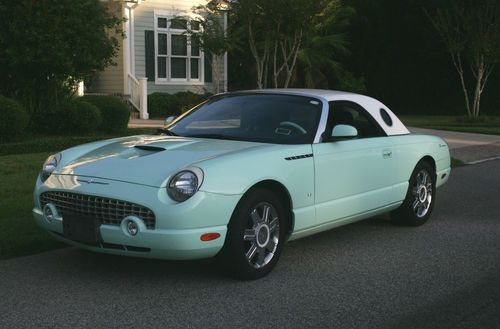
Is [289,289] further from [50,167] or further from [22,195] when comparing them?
[22,195]

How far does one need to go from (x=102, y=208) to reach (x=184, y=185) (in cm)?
63

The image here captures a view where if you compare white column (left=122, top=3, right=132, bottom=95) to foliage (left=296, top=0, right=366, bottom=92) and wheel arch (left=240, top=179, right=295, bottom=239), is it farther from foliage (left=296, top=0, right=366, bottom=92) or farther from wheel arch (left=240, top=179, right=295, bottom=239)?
wheel arch (left=240, top=179, right=295, bottom=239)

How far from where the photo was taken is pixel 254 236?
512 cm

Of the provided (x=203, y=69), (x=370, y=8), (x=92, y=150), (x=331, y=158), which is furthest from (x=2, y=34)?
(x=370, y=8)

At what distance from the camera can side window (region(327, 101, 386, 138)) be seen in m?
6.47

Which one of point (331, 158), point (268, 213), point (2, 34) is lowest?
point (268, 213)

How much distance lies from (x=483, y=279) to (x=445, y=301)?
718 mm

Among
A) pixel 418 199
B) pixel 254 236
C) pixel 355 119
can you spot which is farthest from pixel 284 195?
pixel 418 199

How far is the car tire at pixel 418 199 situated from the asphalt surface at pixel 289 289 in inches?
19.0

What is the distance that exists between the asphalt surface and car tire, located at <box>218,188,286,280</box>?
127 mm

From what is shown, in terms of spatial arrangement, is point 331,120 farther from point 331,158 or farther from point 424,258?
point 424,258

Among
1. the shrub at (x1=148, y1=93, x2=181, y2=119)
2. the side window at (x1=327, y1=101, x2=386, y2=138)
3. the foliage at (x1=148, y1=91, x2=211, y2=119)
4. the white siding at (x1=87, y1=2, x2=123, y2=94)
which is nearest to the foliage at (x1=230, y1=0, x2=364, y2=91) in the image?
the foliage at (x1=148, y1=91, x2=211, y2=119)

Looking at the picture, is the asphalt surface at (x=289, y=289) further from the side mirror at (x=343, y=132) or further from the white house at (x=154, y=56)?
the white house at (x=154, y=56)

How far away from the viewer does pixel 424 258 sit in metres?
5.91
